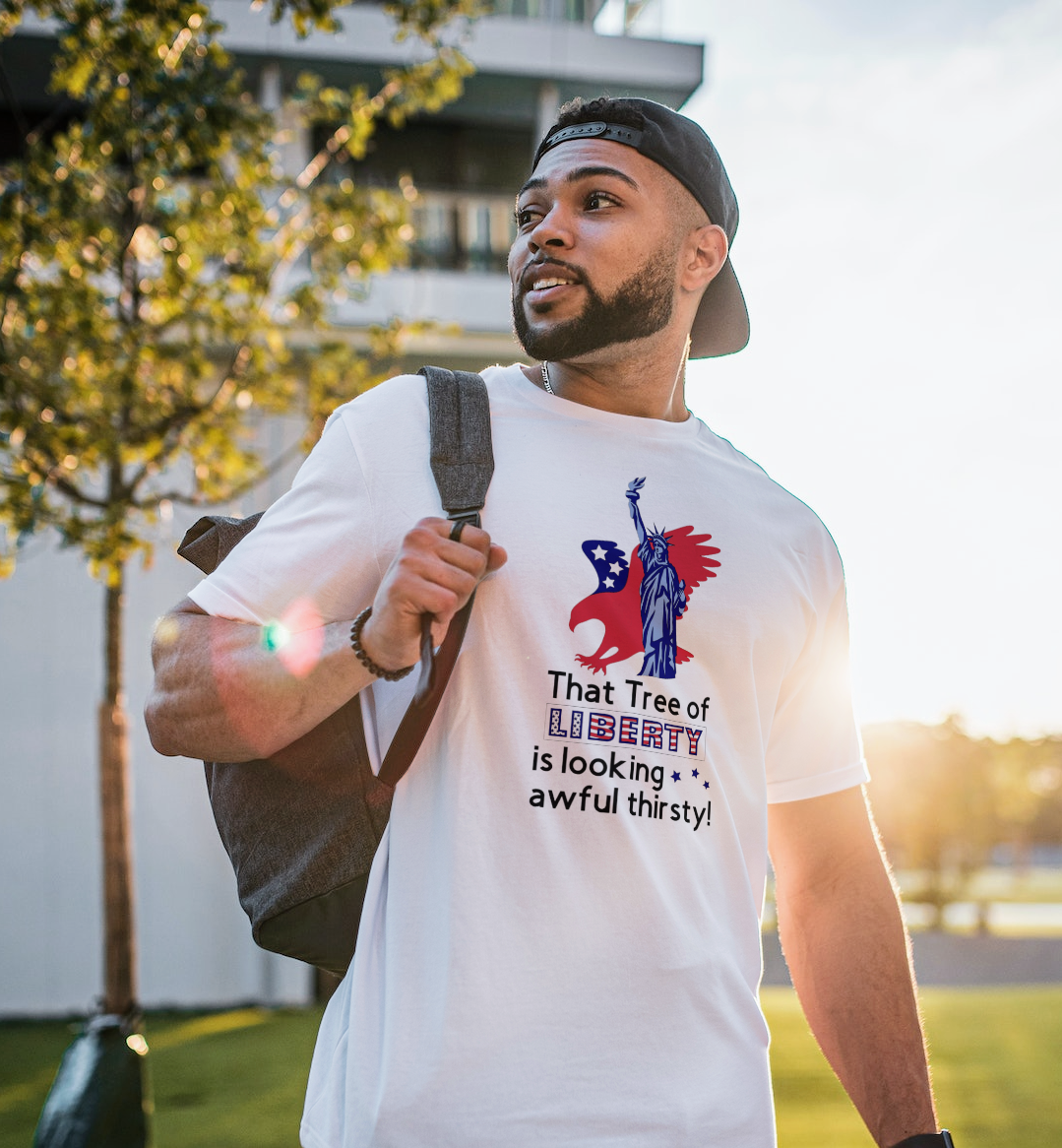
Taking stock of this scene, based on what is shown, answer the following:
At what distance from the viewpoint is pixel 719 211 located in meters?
2.17

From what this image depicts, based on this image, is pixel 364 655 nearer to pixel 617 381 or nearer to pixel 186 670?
pixel 186 670

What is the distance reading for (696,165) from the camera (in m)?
2.09

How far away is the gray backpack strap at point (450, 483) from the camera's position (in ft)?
4.86

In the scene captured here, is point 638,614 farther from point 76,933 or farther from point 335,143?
point 76,933

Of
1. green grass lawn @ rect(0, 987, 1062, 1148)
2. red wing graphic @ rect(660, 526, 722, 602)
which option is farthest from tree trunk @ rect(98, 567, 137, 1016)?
red wing graphic @ rect(660, 526, 722, 602)

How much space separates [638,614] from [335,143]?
229 inches

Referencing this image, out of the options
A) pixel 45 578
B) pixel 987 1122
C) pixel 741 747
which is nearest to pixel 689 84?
pixel 45 578

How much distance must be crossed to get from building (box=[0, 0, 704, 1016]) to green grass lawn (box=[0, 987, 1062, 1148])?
48cm

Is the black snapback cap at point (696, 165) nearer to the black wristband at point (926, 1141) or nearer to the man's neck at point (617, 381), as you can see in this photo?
the man's neck at point (617, 381)

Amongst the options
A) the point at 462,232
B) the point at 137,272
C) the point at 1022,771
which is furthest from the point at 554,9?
the point at 1022,771

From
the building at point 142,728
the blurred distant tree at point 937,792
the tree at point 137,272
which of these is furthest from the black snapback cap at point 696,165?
the blurred distant tree at point 937,792

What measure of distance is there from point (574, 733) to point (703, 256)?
989 millimetres

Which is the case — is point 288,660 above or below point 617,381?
below

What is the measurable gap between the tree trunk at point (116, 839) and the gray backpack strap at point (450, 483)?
4.33m
